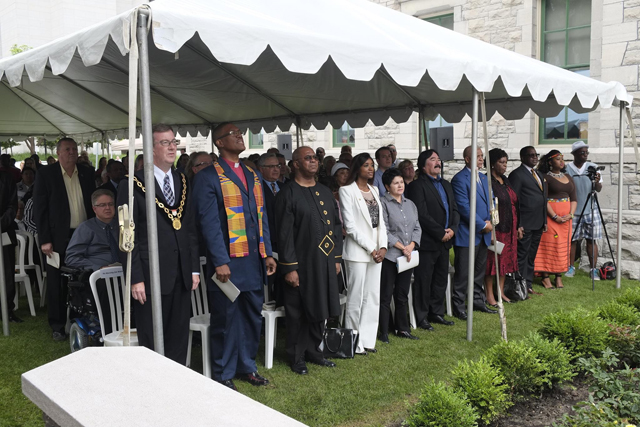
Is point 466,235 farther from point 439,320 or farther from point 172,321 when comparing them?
point 172,321

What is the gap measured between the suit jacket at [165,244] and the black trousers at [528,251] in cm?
506

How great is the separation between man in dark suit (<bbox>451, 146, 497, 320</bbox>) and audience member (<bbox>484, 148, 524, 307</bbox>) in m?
0.22

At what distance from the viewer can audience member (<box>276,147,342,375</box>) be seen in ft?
15.6

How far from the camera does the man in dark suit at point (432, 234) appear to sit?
607 centimetres

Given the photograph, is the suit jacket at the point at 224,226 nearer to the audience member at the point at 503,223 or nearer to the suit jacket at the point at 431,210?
the suit jacket at the point at 431,210

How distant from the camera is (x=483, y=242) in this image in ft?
22.3

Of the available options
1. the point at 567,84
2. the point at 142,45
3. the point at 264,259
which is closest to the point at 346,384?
the point at 264,259

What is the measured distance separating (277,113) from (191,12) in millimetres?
6682

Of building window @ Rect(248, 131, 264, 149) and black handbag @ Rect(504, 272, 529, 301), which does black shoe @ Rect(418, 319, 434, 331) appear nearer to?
black handbag @ Rect(504, 272, 529, 301)

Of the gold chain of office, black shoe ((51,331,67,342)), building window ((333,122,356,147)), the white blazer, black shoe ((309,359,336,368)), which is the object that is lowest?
black shoe ((309,359,336,368))

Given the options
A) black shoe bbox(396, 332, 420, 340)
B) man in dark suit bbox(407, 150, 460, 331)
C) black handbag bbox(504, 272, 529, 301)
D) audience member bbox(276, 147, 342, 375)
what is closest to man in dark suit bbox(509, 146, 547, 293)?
black handbag bbox(504, 272, 529, 301)

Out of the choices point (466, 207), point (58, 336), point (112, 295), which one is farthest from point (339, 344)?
point (58, 336)

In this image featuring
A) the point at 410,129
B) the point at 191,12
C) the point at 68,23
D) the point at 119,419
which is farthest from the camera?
the point at 68,23

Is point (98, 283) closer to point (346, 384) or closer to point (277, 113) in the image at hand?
point (346, 384)
